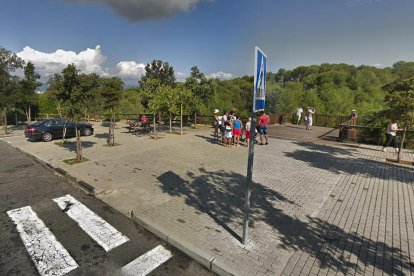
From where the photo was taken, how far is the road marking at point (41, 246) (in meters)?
3.71

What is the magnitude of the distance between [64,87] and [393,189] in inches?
469

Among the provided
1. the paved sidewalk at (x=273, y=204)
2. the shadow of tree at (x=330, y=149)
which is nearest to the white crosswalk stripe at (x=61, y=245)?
the paved sidewalk at (x=273, y=204)

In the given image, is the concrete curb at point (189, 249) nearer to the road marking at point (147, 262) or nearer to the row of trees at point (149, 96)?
the road marking at point (147, 262)

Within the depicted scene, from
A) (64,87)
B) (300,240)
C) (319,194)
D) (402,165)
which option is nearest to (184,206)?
(300,240)

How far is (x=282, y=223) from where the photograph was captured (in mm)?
4918

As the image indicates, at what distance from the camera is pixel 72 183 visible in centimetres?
738

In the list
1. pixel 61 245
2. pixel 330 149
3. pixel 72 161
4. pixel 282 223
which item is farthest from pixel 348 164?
pixel 72 161

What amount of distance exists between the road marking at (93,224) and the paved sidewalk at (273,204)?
566 mm

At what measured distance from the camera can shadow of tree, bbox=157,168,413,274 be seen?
3822mm

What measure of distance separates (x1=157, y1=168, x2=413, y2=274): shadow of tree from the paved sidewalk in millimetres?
19

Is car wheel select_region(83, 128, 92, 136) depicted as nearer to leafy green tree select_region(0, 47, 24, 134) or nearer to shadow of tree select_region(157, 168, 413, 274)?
leafy green tree select_region(0, 47, 24, 134)

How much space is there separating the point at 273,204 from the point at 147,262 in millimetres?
3301

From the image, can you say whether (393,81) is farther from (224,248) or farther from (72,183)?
(72,183)

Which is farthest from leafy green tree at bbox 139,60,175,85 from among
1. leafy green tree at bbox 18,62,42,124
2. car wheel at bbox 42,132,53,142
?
car wheel at bbox 42,132,53,142
